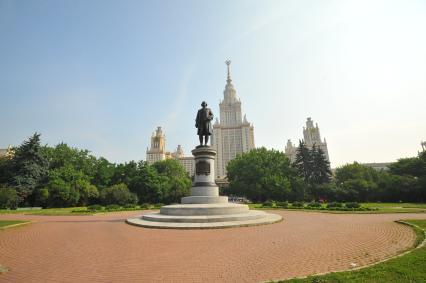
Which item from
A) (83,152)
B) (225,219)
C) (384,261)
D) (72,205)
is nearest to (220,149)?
(83,152)

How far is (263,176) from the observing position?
51562mm

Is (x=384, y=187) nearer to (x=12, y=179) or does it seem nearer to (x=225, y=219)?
(x=225, y=219)

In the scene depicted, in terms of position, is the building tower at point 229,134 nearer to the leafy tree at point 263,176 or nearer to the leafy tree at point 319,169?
the leafy tree at point 319,169

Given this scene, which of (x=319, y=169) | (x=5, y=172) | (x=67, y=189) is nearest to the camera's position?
(x=67, y=189)

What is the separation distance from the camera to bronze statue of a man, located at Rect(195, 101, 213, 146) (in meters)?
23.0

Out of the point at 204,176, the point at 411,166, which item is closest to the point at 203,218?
the point at 204,176

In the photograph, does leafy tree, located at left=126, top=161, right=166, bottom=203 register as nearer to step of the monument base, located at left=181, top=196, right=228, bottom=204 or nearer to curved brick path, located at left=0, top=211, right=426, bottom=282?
step of the monument base, located at left=181, top=196, right=228, bottom=204

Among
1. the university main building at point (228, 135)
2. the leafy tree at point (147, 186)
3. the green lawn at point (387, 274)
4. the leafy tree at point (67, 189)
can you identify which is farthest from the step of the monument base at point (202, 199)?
the university main building at point (228, 135)

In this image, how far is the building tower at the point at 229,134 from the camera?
13088 cm

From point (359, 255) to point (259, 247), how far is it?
322 centimetres

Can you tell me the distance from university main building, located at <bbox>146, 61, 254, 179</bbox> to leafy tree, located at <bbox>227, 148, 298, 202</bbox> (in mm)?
69651

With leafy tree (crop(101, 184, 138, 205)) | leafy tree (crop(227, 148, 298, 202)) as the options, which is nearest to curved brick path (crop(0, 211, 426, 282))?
leafy tree (crop(101, 184, 138, 205))

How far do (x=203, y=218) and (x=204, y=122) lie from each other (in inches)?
406

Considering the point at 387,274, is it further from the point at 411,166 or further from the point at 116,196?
the point at 411,166
